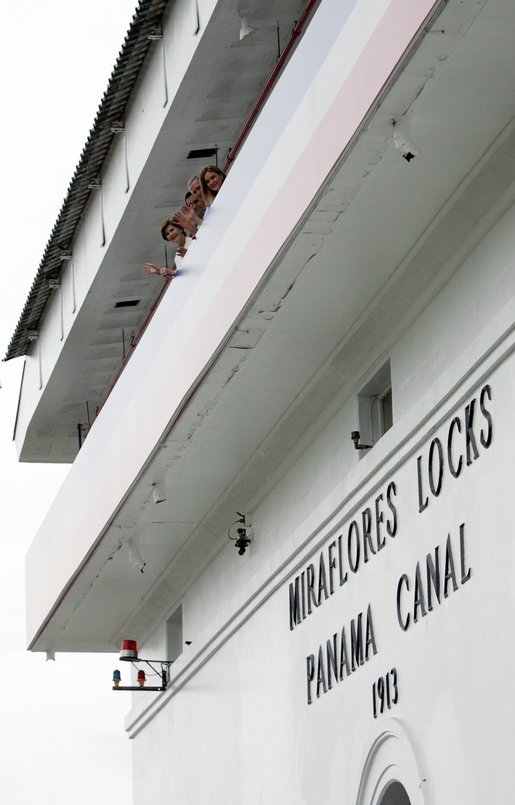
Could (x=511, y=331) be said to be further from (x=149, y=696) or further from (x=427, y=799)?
(x=149, y=696)

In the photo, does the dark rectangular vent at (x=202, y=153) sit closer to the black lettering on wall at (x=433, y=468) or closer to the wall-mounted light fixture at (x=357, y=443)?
→ the wall-mounted light fixture at (x=357, y=443)

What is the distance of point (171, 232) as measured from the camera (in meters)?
14.9

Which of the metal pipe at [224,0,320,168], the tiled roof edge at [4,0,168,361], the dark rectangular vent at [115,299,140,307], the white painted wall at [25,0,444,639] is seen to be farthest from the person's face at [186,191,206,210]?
the dark rectangular vent at [115,299,140,307]

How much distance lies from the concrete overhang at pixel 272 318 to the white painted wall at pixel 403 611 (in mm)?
345

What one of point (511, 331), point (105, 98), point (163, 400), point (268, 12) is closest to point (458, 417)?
point (511, 331)

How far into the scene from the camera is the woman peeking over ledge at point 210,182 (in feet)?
47.3

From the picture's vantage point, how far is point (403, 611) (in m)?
11.9

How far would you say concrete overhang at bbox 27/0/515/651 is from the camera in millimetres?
10312

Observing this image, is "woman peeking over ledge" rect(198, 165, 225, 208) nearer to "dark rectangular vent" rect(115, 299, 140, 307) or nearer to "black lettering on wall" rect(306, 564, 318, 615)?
"black lettering on wall" rect(306, 564, 318, 615)

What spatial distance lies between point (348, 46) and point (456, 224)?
59.0 inches

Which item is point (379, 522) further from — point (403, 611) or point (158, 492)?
point (158, 492)

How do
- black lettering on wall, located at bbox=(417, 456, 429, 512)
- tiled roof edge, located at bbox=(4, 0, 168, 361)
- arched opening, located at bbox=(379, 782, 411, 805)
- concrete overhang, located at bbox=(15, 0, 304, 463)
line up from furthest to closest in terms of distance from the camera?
1. tiled roof edge, located at bbox=(4, 0, 168, 361)
2. concrete overhang, located at bbox=(15, 0, 304, 463)
3. arched opening, located at bbox=(379, 782, 411, 805)
4. black lettering on wall, located at bbox=(417, 456, 429, 512)

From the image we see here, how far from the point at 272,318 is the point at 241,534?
3837 mm

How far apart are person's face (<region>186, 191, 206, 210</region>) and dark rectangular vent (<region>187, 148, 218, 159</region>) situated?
3.05 m
